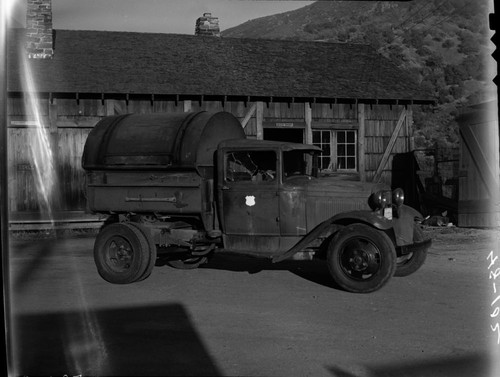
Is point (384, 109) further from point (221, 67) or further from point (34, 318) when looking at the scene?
point (34, 318)

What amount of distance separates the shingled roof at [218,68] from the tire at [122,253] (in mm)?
6649

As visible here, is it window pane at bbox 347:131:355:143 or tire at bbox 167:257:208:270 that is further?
window pane at bbox 347:131:355:143

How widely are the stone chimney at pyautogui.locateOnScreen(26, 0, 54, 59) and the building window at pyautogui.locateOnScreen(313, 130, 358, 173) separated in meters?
7.23

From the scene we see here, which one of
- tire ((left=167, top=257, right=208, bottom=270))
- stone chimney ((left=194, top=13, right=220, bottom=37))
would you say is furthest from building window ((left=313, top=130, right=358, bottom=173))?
tire ((left=167, top=257, right=208, bottom=270))

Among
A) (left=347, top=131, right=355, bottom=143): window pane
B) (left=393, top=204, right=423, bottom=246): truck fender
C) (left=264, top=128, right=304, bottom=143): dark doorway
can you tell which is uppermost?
(left=264, top=128, right=304, bottom=143): dark doorway

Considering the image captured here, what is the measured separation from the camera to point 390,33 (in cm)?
2175

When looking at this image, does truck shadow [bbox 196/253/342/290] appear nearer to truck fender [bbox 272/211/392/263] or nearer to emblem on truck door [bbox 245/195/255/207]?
truck fender [bbox 272/211/392/263]

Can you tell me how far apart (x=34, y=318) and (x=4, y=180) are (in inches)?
151

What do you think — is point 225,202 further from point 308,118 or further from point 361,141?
point 361,141

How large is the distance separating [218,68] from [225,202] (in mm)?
8829

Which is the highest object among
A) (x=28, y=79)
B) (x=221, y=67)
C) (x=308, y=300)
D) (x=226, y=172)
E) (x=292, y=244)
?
(x=221, y=67)

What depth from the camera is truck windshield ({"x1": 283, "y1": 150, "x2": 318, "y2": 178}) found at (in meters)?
8.20

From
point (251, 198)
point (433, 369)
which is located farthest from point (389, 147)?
point (433, 369)


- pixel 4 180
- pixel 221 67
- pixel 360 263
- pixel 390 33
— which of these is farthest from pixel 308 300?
pixel 390 33
